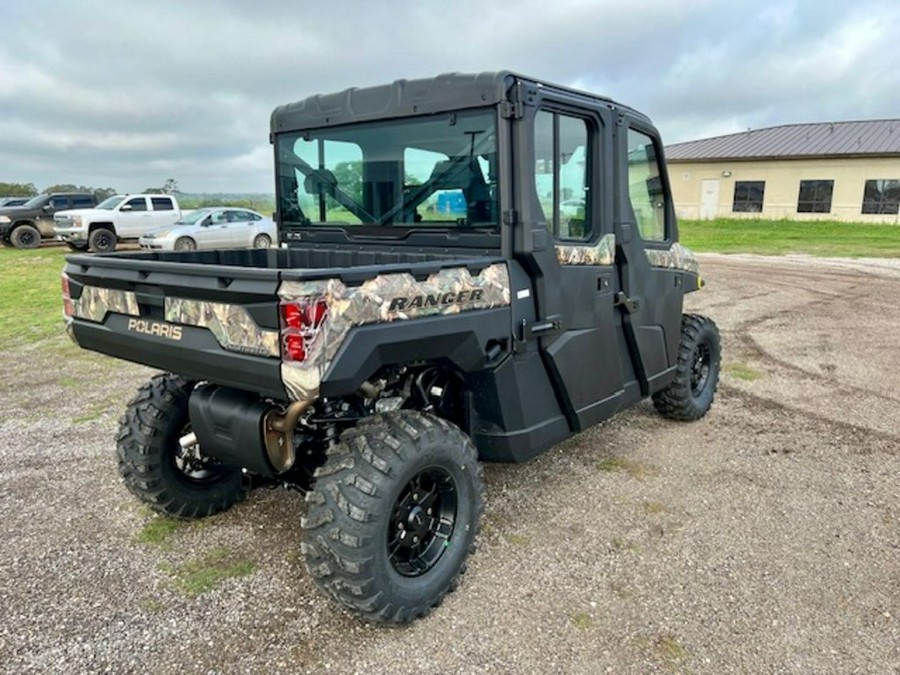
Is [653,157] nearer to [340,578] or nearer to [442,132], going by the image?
[442,132]

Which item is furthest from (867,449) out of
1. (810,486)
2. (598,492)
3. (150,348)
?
(150,348)

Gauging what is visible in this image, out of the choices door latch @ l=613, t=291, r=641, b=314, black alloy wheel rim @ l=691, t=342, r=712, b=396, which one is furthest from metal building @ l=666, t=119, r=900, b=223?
door latch @ l=613, t=291, r=641, b=314

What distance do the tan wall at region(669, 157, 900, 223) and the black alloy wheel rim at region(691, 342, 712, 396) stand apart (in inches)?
1107

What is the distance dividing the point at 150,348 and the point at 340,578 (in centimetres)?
127

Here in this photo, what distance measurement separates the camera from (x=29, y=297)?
1153 cm

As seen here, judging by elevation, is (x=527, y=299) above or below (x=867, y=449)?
above

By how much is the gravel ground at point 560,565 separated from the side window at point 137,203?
15.9 metres

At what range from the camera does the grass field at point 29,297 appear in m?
8.78

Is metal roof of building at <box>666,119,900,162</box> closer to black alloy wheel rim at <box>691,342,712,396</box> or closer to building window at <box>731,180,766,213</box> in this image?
building window at <box>731,180,766,213</box>

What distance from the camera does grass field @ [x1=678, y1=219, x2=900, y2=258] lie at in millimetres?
19609

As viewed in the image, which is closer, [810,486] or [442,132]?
[442,132]

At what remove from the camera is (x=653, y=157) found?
442 cm

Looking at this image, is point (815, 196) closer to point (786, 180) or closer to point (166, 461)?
point (786, 180)

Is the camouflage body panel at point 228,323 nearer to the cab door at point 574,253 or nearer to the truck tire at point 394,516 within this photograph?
the truck tire at point 394,516
